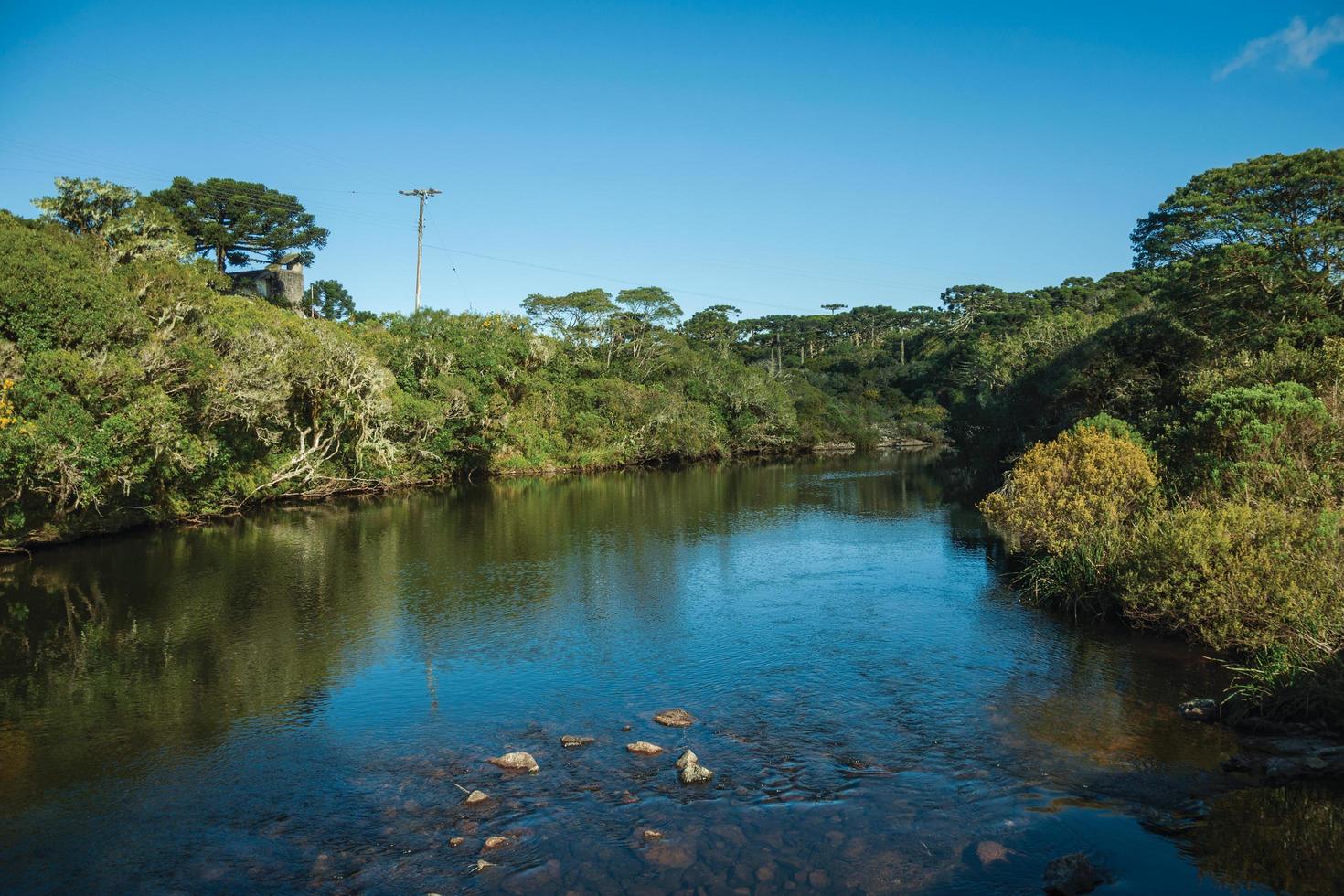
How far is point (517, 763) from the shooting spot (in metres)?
13.8

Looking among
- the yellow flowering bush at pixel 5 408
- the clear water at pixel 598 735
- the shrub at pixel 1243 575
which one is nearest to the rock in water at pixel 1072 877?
the clear water at pixel 598 735

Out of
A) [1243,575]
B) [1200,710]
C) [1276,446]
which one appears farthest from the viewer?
[1276,446]

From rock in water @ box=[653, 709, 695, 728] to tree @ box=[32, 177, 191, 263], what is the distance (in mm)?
32846

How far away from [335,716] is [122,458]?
1840 cm

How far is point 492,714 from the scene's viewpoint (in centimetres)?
1633

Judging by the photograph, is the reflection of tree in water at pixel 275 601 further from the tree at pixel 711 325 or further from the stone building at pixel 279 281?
the tree at pixel 711 325

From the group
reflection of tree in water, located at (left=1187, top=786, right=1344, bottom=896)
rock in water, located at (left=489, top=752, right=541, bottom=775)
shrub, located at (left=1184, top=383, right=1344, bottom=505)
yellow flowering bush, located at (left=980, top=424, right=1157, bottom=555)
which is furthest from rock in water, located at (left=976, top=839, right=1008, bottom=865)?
shrub, located at (left=1184, top=383, right=1344, bottom=505)

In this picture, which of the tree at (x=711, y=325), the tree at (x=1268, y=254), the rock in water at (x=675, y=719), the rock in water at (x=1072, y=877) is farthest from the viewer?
the tree at (x=711, y=325)

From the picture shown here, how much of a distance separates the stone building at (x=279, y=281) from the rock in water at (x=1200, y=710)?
63.4 metres

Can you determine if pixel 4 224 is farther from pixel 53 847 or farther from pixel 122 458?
pixel 53 847

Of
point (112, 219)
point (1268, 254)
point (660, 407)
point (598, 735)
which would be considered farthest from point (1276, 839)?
point (660, 407)

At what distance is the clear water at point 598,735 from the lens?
10906mm

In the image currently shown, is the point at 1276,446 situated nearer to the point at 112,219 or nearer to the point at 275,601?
the point at 275,601

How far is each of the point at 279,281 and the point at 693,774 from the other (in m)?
66.5
